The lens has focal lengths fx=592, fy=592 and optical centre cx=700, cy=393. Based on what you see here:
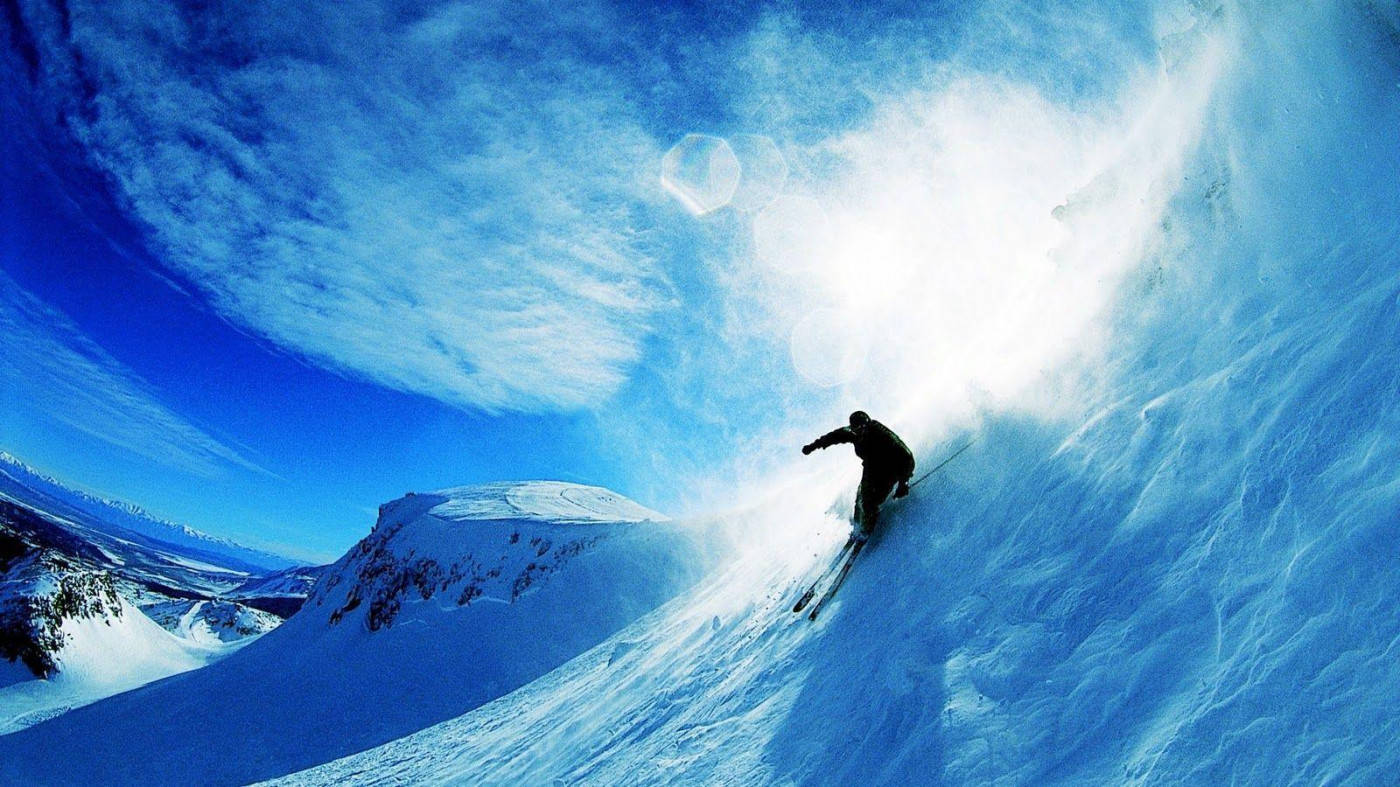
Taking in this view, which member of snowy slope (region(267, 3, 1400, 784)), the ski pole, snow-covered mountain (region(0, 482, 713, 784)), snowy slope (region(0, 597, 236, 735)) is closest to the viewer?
snowy slope (region(267, 3, 1400, 784))

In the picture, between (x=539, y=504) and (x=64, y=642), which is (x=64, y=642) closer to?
(x=64, y=642)

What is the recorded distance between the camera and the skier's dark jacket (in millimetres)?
8320

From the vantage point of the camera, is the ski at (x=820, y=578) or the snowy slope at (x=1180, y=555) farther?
the ski at (x=820, y=578)

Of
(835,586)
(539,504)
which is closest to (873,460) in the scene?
(835,586)

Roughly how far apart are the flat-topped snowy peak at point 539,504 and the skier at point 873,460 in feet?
91.1

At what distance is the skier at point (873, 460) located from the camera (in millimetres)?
8352

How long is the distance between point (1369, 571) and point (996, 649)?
238 centimetres

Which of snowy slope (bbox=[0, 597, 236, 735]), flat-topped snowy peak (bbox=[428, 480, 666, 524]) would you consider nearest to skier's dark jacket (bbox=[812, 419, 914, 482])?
flat-topped snowy peak (bbox=[428, 480, 666, 524])

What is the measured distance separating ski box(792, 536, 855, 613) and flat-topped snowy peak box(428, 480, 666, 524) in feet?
89.4

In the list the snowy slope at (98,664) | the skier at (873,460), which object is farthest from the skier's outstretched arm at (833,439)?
the snowy slope at (98,664)

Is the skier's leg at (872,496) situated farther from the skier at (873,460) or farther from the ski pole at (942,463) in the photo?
the ski pole at (942,463)

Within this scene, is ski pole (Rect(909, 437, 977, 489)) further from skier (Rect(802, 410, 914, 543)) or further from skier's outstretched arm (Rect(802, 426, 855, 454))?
skier's outstretched arm (Rect(802, 426, 855, 454))

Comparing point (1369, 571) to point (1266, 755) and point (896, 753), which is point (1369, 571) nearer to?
point (1266, 755)

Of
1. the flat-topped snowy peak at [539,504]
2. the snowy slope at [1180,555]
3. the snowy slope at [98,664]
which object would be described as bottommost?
the snowy slope at [98,664]
